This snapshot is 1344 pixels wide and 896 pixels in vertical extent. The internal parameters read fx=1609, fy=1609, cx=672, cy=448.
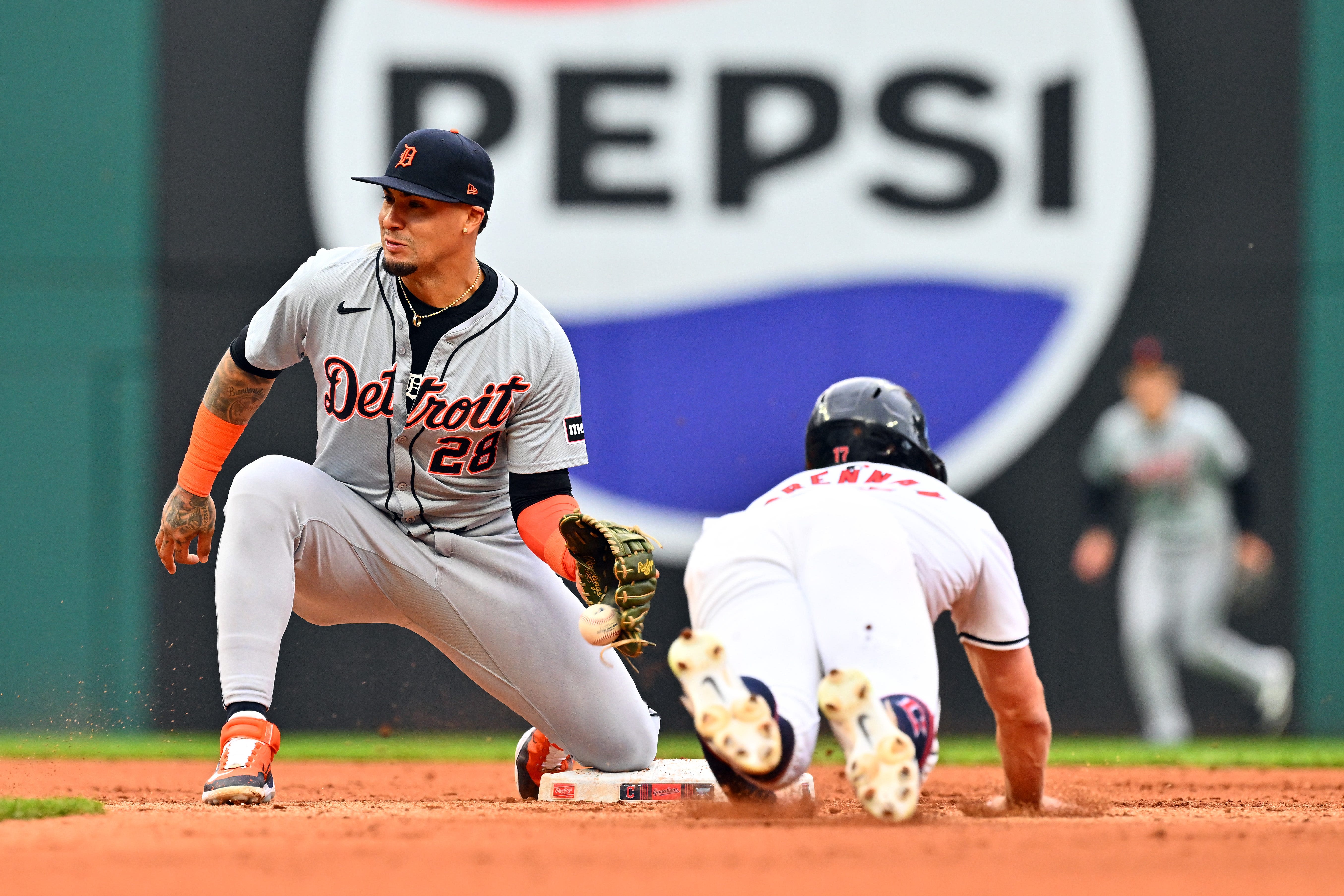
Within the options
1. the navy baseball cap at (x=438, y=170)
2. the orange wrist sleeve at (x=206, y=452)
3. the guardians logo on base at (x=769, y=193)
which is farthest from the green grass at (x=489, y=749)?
the navy baseball cap at (x=438, y=170)

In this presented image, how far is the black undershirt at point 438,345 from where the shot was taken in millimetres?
4133

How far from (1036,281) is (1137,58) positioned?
3.81ft

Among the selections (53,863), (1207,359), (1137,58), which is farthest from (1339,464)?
(53,863)

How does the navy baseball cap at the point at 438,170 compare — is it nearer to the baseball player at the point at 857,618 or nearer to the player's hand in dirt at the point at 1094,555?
the baseball player at the point at 857,618

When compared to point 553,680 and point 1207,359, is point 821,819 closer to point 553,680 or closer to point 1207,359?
point 553,680

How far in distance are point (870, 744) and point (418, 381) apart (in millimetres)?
1689

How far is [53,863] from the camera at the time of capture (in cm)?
278

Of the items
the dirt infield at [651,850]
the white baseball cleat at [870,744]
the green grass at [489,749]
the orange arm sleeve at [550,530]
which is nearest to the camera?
the dirt infield at [651,850]

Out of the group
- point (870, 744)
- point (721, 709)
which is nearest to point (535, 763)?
point (721, 709)

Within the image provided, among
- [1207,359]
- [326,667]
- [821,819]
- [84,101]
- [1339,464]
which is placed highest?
[84,101]

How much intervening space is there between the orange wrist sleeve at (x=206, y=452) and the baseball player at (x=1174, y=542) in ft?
14.5

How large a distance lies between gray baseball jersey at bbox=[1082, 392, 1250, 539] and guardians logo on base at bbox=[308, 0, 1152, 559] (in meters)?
0.31

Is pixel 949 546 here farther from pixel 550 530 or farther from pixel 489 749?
pixel 489 749

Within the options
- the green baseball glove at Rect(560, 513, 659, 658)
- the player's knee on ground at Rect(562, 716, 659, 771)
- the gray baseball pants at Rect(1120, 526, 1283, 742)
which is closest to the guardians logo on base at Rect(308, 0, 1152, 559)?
the gray baseball pants at Rect(1120, 526, 1283, 742)
